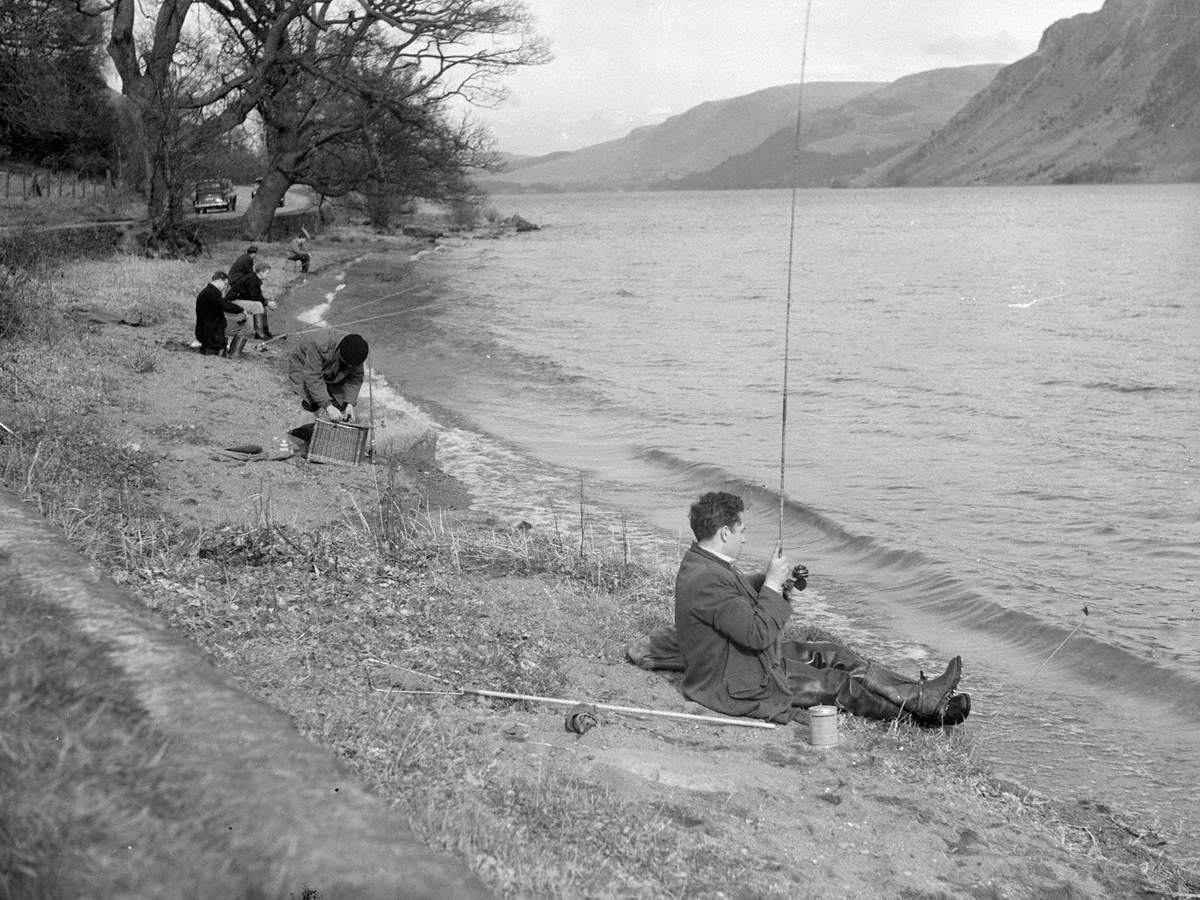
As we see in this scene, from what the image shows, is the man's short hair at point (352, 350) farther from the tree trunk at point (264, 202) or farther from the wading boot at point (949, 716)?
the tree trunk at point (264, 202)

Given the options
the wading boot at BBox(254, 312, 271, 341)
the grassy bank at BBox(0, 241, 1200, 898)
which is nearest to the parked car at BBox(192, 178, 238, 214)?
the wading boot at BBox(254, 312, 271, 341)

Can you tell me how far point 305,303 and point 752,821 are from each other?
2534 cm

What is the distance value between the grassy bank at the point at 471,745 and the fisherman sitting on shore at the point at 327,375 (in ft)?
7.29

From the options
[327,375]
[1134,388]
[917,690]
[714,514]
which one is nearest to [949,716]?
[917,690]

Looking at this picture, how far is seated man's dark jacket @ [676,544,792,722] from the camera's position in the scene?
5.80 m

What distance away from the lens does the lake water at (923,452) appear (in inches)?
314

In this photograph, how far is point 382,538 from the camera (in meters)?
7.55

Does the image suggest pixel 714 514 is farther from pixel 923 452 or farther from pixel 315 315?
pixel 315 315

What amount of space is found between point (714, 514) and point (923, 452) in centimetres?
1003

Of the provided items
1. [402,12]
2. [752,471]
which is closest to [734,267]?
[402,12]

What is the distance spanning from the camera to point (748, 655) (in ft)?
19.9

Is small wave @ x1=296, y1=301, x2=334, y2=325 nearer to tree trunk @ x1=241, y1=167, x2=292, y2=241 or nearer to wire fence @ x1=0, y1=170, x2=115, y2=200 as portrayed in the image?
tree trunk @ x1=241, y1=167, x2=292, y2=241

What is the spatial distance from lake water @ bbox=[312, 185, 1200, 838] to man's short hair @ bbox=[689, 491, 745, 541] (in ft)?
5.54

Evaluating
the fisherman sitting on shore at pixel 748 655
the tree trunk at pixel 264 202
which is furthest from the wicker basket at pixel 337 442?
the tree trunk at pixel 264 202
